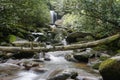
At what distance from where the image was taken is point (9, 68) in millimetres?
10188

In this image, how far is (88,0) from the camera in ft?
41.8

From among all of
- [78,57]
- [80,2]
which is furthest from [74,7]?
[78,57]

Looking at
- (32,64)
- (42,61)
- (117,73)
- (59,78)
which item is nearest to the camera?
(117,73)

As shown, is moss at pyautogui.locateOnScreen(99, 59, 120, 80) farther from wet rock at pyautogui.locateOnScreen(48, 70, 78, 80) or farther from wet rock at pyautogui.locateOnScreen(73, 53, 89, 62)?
wet rock at pyautogui.locateOnScreen(73, 53, 89, 62)

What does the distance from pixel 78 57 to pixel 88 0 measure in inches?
130

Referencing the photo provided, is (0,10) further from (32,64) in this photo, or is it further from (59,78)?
(59,78)

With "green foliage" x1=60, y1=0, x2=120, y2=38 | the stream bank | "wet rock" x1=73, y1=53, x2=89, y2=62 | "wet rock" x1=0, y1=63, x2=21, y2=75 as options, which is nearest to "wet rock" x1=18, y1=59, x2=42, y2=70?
the stream bank

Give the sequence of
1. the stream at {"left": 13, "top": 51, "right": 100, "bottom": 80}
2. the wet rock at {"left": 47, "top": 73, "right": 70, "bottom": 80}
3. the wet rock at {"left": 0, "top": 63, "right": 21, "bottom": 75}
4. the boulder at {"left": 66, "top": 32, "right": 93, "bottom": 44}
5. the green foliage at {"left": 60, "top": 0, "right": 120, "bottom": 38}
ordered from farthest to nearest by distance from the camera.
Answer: the boulder at {"left": 66, "top": 32, "right": 93, "bottom": 44} < the green foliage at {"left": 60, "top": 0, "right": 120, "bottom": 38} < the wet rock at {"left": 0, "top": 63, "right": 21, "bottom": 75} < the stream at {"left": 13, "top": 51, "right": 100, "bottom": 80} < the wet rock at {"left": 47, "top": 73, "right": 70, "bottom": 80}

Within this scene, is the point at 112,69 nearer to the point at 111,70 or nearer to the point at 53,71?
the point at 111,70

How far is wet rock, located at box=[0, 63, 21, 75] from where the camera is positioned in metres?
9.63

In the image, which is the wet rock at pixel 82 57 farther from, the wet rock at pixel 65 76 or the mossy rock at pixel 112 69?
the mossy rock at pixel 112 69

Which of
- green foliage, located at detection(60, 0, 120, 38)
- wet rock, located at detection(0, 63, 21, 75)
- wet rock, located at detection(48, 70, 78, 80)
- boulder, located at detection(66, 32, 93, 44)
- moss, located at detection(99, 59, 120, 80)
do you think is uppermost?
green foliage, located at detection(60, 0, 120, 38)

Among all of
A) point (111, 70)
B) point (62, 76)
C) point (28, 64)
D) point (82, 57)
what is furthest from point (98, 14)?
point (111, 70)

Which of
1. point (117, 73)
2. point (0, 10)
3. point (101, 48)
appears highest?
point (0, 10)
